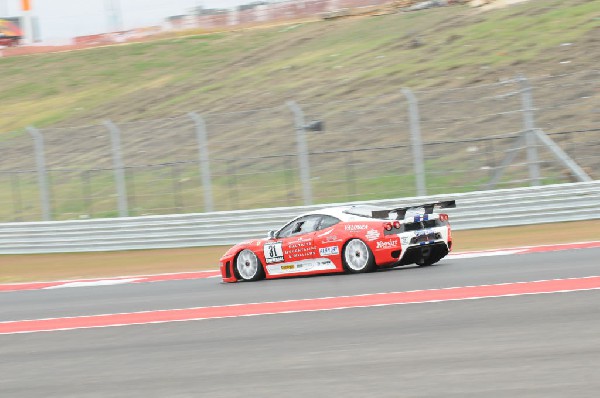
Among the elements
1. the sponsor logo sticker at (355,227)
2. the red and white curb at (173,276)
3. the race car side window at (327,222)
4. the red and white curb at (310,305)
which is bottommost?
the red and white curb at (310,305)

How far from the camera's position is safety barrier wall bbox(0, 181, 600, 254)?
21.1 m

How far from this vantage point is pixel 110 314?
1256 centimetres

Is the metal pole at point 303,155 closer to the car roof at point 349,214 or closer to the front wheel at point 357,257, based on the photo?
the car roof at point 349,214

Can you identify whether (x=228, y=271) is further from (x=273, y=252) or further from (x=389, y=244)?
(x=389, y=244)

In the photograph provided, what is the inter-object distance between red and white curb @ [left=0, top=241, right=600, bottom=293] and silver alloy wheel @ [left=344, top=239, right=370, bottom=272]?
2.49 m

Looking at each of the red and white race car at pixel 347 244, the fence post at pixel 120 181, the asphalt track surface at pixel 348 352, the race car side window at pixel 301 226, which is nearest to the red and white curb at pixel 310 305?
the asphalt track surface at pixel 348 352

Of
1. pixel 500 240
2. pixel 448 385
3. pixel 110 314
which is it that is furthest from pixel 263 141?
pixel 448 385

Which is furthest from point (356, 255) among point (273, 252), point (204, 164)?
point (204, 164)

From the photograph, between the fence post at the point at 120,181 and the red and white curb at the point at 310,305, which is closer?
the red and white curb at the point at 310,305

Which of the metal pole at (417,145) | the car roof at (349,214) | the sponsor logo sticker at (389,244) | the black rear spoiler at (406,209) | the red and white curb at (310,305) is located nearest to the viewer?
the red and white curb at (310,305)

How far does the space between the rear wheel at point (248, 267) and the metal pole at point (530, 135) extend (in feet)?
28.0

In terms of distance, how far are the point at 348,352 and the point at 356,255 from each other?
20.5 ft

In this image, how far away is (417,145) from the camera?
2203cm

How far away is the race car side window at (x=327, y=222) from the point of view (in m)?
14.7
